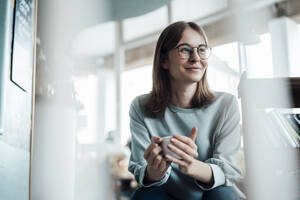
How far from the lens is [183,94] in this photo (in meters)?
1.04

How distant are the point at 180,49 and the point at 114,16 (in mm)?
396

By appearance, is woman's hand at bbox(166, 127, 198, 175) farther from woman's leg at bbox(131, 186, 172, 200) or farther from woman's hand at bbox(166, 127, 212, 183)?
woman's leg at bbox(131, 186, 172, 200)

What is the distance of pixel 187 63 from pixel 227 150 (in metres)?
0.29

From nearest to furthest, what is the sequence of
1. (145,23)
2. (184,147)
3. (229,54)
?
(184,147) → (229,54) → (145,23)

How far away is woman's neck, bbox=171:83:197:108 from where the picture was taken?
104cm

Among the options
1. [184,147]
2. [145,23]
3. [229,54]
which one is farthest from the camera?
[145,23]

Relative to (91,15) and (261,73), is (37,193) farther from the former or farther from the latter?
(261,73)

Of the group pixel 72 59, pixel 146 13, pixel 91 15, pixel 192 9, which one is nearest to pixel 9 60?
pixel 72 59

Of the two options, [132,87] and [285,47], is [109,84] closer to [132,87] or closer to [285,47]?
[132,87]

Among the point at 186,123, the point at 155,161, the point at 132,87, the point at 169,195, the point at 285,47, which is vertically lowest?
the point at 169,195

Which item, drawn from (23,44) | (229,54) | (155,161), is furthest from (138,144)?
(23,44)

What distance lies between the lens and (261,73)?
1.10 metres

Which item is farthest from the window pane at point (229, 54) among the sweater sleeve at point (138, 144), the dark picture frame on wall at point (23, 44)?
the dark picture frame on wall at point (23, 44)

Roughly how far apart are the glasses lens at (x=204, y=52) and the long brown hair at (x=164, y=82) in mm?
24
